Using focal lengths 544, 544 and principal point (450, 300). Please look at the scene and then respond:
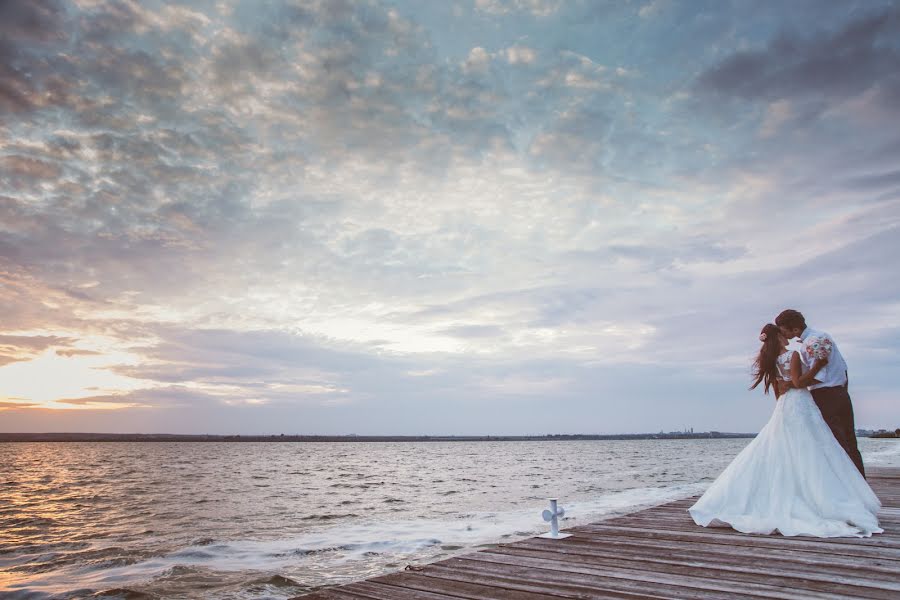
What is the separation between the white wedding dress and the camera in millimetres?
6492

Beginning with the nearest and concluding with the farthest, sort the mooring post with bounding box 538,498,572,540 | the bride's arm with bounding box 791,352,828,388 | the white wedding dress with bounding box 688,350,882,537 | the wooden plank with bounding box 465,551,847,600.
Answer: the wooden plank with bounding box 465,551,847,600, the white wedding dress with bounding box 688,350,882,537, the mooring post with bounding box 538,498,572,540, the bride's arm with bounding box 791,352,828,388

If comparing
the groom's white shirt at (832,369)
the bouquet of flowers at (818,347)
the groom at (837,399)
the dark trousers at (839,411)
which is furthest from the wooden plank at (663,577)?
the dark trousers at (839,411)

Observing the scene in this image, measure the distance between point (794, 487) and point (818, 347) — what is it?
221 centimetres

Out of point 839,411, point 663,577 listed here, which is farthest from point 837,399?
point 663,577

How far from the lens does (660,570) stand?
16.2 ft

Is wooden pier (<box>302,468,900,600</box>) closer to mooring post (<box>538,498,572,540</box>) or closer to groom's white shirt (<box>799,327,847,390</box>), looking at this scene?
mooring post (<box>538,498,572,540</box>)

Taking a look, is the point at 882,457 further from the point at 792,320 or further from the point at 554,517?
the point at 554,517

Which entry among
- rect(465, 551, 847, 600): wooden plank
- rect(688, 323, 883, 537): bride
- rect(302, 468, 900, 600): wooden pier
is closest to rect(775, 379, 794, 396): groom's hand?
rect(688, 323, 883, 537): bride

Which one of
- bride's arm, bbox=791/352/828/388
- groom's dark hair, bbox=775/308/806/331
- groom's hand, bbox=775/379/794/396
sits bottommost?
groom's hand, bbox=775/379/794/396

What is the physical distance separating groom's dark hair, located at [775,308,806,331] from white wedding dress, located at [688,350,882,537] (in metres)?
1.01

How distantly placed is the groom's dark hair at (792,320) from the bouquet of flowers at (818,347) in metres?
0.24

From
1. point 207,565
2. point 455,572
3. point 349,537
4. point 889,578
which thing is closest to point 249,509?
point 349,537

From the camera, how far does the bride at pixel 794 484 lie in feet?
21.3

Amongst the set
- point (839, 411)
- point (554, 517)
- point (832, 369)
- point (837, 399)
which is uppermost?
point (832, 369)
